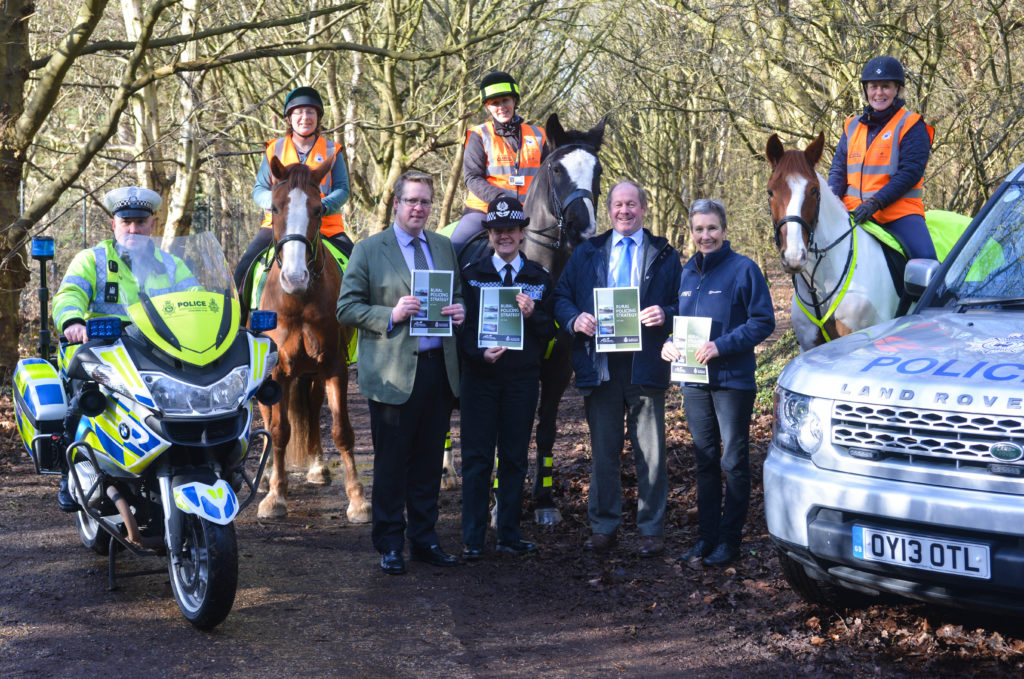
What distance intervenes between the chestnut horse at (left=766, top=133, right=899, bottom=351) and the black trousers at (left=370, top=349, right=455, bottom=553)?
242 centimetres

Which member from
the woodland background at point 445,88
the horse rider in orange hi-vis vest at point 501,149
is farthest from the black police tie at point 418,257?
the woodland background at point 445,88

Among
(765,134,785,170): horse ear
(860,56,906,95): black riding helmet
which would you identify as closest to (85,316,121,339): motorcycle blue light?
(765,134,785,170): horse ear

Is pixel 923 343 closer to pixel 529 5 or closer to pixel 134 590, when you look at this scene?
pixel 134 590

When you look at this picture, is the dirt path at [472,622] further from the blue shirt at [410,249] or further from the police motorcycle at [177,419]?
the blue shirt at [410,249]

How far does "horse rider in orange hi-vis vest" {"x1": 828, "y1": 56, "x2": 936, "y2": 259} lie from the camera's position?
734 cm

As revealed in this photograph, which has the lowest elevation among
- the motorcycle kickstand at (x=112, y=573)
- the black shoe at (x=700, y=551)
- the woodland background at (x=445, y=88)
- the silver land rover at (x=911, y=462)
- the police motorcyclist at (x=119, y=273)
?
the black shoe at (x=700, y=551)

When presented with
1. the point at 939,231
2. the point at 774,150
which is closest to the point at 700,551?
the point at 774,150

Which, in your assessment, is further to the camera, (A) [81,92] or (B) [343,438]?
(A) [81,92]

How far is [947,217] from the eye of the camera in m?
8.04

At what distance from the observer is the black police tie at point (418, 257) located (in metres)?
6.33

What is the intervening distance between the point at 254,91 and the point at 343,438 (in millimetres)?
13038

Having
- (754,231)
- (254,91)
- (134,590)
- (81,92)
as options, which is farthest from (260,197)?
(754,231)

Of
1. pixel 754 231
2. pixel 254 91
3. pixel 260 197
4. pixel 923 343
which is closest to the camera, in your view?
pixel 923 343

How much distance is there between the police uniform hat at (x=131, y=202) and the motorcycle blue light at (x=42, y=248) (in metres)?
0.49
